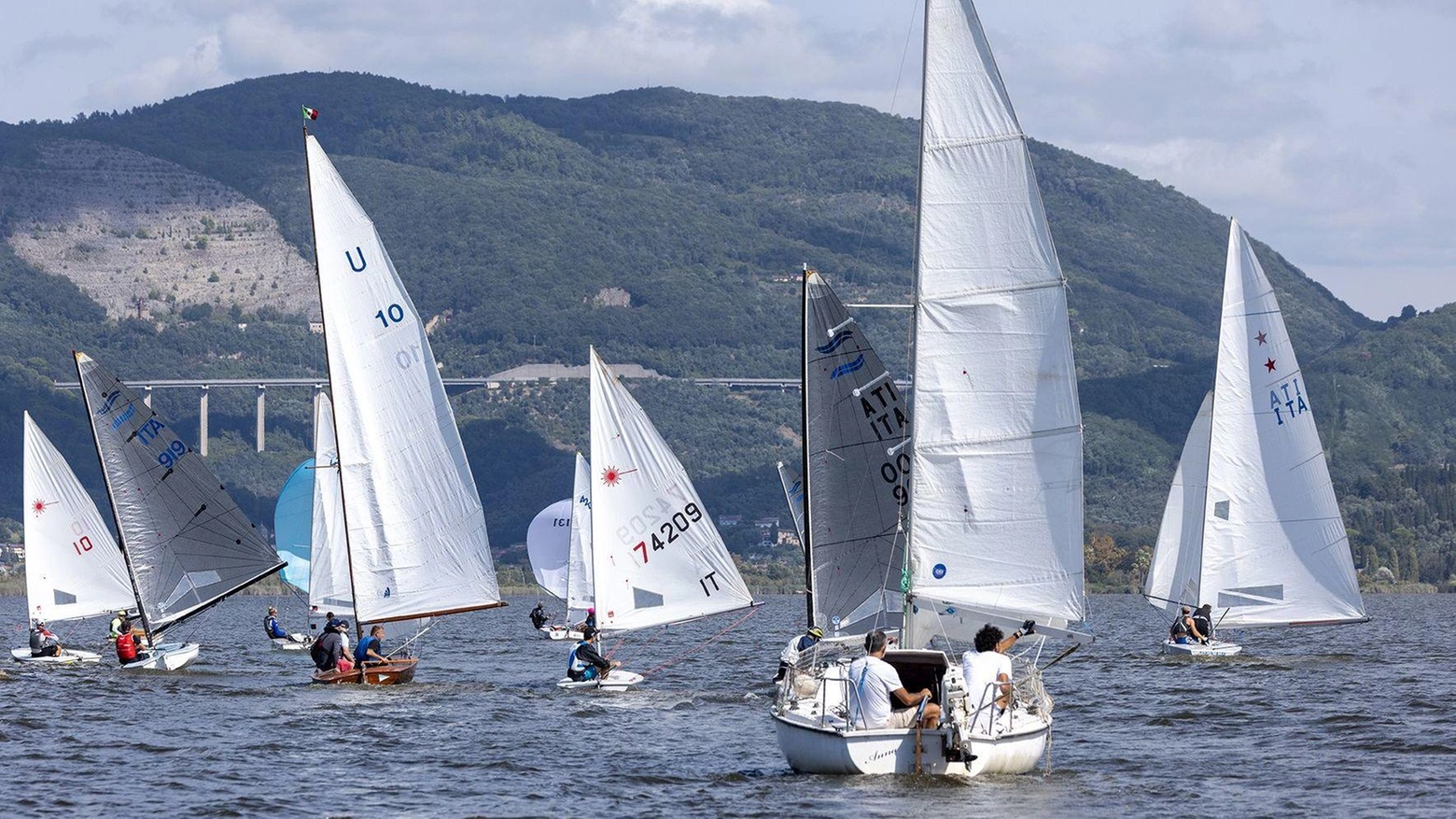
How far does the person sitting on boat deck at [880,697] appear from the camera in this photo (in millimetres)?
23969

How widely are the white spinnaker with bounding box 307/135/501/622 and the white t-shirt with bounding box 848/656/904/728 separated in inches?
555

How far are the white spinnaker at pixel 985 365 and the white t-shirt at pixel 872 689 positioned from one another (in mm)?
4482

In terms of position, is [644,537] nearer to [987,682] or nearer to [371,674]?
[371,674]

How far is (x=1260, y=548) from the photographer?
47.2 meters

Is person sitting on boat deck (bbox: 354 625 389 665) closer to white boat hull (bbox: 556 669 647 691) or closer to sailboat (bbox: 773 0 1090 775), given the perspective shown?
white boat hull (bbox: 556 669 647 691)

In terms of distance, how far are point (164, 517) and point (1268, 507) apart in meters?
23.9

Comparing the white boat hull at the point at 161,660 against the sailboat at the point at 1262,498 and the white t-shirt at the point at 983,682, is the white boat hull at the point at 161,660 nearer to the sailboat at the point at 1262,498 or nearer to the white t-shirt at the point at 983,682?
the sailboat at the point at 1262,498

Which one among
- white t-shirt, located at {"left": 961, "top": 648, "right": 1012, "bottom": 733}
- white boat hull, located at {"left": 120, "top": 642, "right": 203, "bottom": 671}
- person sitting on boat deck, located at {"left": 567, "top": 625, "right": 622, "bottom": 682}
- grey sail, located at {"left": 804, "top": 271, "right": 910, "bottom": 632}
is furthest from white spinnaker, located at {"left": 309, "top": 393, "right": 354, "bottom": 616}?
white t-shirt, located at {"left": 961, "top": 648, "right": 1012, "bottom": 733}

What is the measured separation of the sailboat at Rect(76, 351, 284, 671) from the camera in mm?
43531

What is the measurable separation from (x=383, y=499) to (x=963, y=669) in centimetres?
1578

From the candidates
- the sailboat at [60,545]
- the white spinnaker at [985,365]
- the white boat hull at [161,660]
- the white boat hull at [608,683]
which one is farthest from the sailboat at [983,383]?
the sailboat at [60,545]

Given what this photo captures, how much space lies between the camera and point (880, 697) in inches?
944

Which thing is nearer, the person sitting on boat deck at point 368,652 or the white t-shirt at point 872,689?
the white t-shirt at point 872,689

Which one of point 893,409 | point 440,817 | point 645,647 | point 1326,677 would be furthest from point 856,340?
point 645,647
